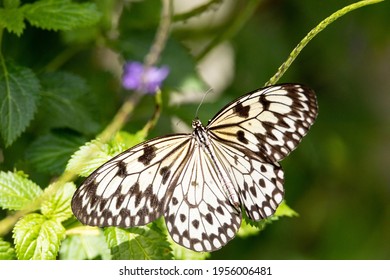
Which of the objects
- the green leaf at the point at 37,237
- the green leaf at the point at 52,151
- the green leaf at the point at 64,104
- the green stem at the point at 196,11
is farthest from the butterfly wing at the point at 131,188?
the green stem at the point at 196,11

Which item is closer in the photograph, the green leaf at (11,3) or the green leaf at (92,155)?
the green leaf at (92,155)

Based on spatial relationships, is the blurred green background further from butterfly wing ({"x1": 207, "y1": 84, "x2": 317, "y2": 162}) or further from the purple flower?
butterfly wing ({"x1": 207, "y1": 84, "x2": 317, "y2": 162})

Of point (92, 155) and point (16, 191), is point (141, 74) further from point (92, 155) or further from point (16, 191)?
point (16, 191)

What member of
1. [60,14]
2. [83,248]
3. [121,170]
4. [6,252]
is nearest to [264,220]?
[121,170]

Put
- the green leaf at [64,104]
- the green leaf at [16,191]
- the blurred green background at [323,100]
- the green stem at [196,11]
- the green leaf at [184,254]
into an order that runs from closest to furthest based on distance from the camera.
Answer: the green leaf at [16,191]
the green leaf at [184,254]
the green leaf at [64,104]
the green stem at [196,11]
the blurred green background at [323,100]

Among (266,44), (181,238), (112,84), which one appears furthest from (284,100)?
(266,44)

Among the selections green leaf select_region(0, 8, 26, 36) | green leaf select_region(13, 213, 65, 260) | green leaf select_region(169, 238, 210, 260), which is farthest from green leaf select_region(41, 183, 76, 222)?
green leaf select_region(0, 8, 26, 36)

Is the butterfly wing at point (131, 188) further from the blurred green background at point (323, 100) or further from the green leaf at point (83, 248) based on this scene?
the blurred green background at point (323, 100)
